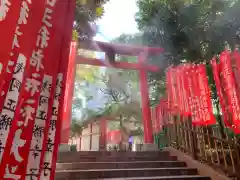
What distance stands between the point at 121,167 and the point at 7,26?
15.9 ft

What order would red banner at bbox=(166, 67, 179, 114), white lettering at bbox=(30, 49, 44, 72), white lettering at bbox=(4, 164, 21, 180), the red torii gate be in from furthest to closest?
the red torii gate < red banner at bbox=(166, 67, 179, 114) < white lettering at bbox=(30, 49, 44, 72) < white lettering at bbox=(4, 164, 21, 180)

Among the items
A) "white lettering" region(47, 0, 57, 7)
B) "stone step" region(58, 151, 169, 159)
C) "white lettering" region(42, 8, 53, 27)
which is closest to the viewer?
"white lettering" region(42, 8, 53, 27)

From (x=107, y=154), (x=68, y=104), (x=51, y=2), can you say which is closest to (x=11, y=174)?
(x=51, y=2)

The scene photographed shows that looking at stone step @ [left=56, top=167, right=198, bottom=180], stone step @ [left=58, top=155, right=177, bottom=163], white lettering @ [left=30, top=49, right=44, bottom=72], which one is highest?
white lettering @ [left=30, top=49, right=44, bottom=72]

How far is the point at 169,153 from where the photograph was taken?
24.9ft

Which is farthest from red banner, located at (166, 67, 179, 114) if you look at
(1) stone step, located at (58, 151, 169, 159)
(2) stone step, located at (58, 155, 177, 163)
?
(2) stone step, located at (58, 155, 177, 163)

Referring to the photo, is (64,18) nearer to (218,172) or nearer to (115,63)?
(218,172)

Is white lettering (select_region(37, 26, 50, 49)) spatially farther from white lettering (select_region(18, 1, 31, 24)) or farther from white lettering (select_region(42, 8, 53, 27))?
white lettering (select_region(18, 1, 31, 24))

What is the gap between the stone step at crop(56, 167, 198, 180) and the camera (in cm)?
510

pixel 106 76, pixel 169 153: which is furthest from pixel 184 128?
pixel 106 76

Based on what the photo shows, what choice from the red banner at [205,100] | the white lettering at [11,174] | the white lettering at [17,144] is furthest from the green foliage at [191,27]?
the white lettering at [11,174]

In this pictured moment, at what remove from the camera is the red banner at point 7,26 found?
2.07 meters

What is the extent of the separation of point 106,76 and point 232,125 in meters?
13.8

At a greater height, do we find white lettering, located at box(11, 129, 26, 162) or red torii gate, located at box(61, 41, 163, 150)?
red torii gate, located at box(61, 41, 163, 150)
